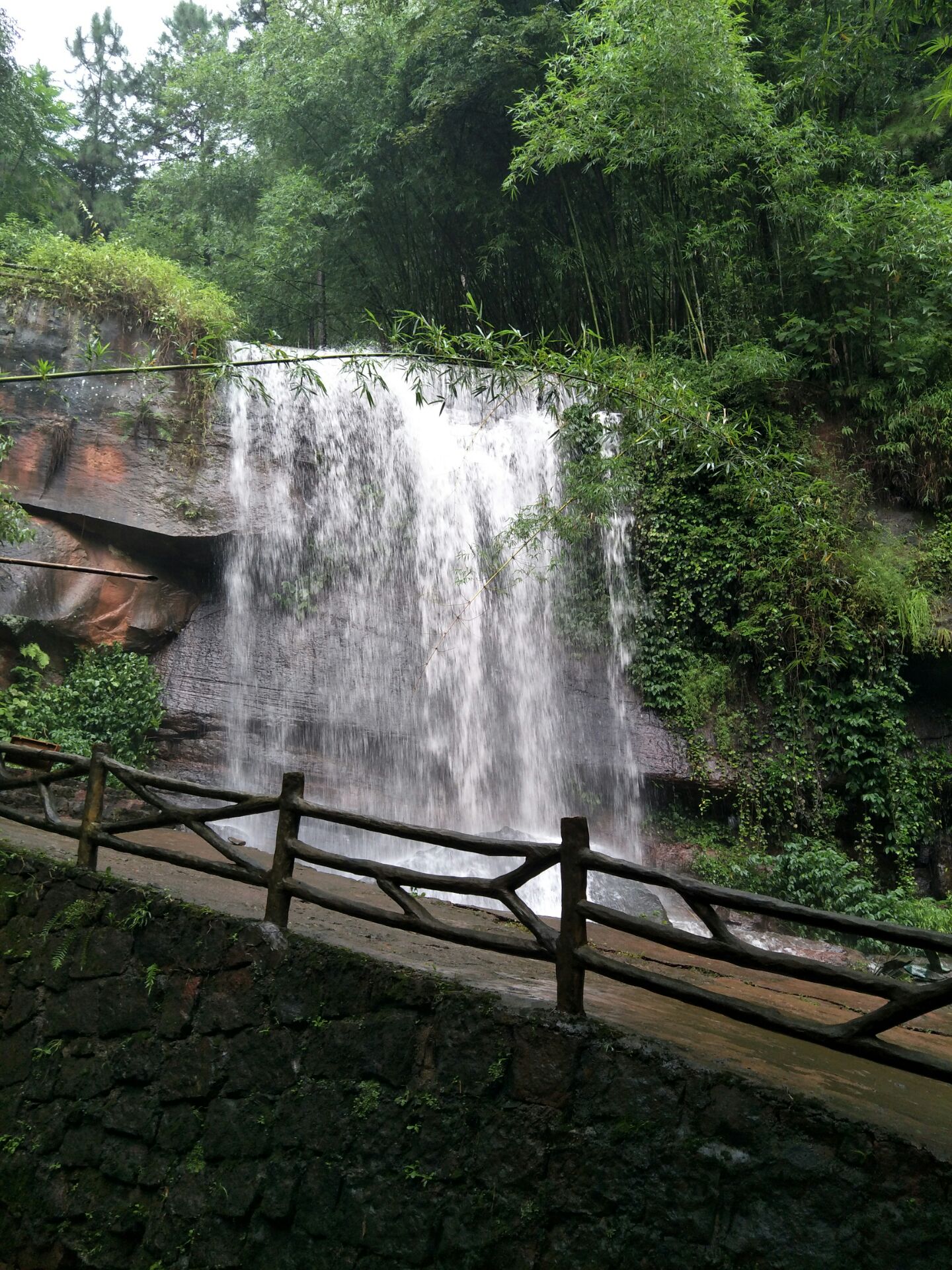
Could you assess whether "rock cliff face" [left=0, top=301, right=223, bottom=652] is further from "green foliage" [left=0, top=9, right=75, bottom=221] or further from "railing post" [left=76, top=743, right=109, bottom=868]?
"railing post" [left=76, top=743, right=109, bottom=868]

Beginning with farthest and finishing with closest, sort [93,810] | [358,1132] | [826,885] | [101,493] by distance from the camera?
[101,493] < [826,885] < [93,810] < [358,1132]

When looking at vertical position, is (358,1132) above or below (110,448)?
below

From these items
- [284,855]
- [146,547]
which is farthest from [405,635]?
[284,855]

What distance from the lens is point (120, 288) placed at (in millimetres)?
11125

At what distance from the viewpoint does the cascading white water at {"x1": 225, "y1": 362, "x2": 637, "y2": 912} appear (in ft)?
33.0

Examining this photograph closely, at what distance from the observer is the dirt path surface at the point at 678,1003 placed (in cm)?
Result: 269

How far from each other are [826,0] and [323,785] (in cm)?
1201

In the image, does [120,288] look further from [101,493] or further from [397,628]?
[397,628]

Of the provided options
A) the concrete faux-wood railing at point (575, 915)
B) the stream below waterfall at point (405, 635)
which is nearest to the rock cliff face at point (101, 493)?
the stream below waterfall at point (405, 635)

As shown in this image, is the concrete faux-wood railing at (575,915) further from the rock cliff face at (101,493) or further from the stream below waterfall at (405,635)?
the rock cliff face at (101,493)

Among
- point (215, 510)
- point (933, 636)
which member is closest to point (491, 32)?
point (215, 510)

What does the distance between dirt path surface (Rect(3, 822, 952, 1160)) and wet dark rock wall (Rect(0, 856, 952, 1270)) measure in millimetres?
133

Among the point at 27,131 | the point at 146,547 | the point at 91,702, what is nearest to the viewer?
the point at 91,702

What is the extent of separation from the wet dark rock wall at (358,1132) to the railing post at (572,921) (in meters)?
0.12
